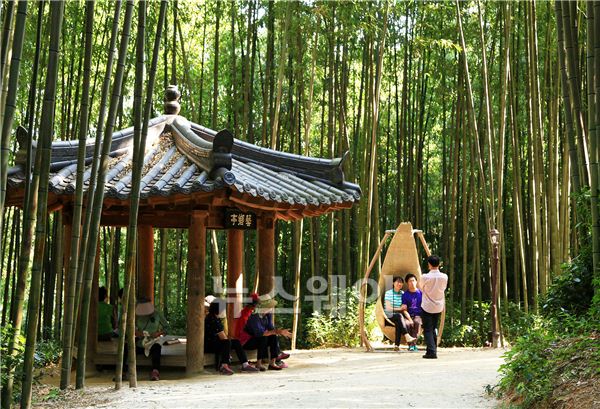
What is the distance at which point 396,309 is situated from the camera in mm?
8688

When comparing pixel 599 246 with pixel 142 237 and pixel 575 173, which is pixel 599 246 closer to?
pixel 575 173

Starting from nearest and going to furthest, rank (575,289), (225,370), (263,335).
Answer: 1. (575,289)
2. (225,370)
3. (263,335)

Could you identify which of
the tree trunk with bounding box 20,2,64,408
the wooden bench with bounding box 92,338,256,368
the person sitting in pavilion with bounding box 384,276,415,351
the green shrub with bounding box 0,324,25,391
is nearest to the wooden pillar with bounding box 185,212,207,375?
the wooden bench with bounding box 92,338,256,368

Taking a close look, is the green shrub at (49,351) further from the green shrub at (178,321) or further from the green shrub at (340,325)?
the green shrub at (340,325)

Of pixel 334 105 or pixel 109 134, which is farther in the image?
pixel 334 105

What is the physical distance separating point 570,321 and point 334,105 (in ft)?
19.0

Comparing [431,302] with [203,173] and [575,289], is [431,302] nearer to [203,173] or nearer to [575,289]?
[575,289]

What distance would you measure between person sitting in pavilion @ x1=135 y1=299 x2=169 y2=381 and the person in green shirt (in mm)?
381

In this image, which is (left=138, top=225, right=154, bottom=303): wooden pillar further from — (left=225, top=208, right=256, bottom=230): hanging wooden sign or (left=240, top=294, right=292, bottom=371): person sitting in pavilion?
(left=240, top=294, right=292, bottom=371): person sitting in pavilion

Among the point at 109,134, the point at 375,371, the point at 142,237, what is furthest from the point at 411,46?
the point at 109,134

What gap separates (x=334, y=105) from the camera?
10203mm

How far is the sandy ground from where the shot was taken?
482 cm

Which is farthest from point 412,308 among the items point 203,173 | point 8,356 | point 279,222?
point 8,356

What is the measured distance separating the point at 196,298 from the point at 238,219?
0.85 metres
